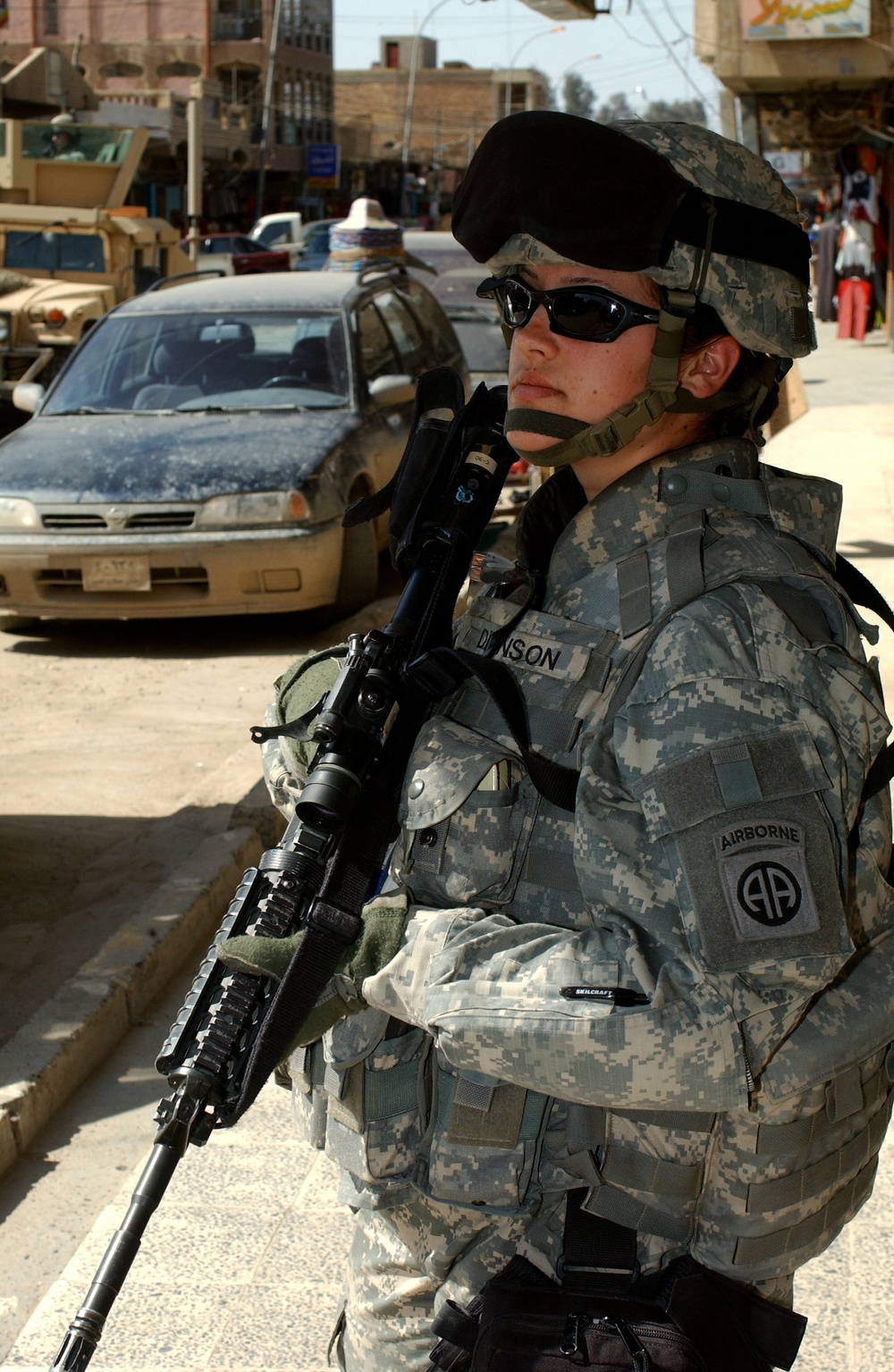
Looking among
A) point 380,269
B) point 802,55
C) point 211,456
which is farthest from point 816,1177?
point 802,55

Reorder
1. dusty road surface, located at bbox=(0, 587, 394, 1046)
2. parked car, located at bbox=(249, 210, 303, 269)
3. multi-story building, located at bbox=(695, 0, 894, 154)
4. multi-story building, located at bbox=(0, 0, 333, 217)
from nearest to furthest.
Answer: dusty road surface, located at bbox=(0, 587, 394, 1046) < multi-story building, located at bbox=(695, 0, 894, 154) < parked car, located at bbox=(249, 210, 303, 269) < multi-story building, located at bbox=(0, 0, 333, 217)

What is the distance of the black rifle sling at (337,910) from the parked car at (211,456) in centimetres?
536

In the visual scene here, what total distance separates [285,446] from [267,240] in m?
29.5

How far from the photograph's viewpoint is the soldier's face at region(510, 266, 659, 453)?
5.49 feet

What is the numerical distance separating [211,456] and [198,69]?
57.6m

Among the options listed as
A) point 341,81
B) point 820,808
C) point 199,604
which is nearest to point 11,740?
point 199,604

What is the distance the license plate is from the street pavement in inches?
145

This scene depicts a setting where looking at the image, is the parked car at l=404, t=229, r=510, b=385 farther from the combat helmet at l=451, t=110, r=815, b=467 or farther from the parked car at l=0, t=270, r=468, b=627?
the combat helmet at l=451, t=110, r=815, b=467

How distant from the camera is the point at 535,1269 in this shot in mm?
1643

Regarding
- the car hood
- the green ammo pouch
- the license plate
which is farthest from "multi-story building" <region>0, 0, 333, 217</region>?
the green ammo pouch

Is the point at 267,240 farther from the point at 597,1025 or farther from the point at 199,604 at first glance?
the point at 597,1025

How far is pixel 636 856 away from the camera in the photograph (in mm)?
1471

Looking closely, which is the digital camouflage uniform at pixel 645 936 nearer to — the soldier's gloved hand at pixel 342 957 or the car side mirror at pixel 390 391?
the soldier's gloved hand at pixel 342 957

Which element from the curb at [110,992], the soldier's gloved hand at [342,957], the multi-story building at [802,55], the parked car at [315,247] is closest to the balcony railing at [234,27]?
the parked car at [315,247]
